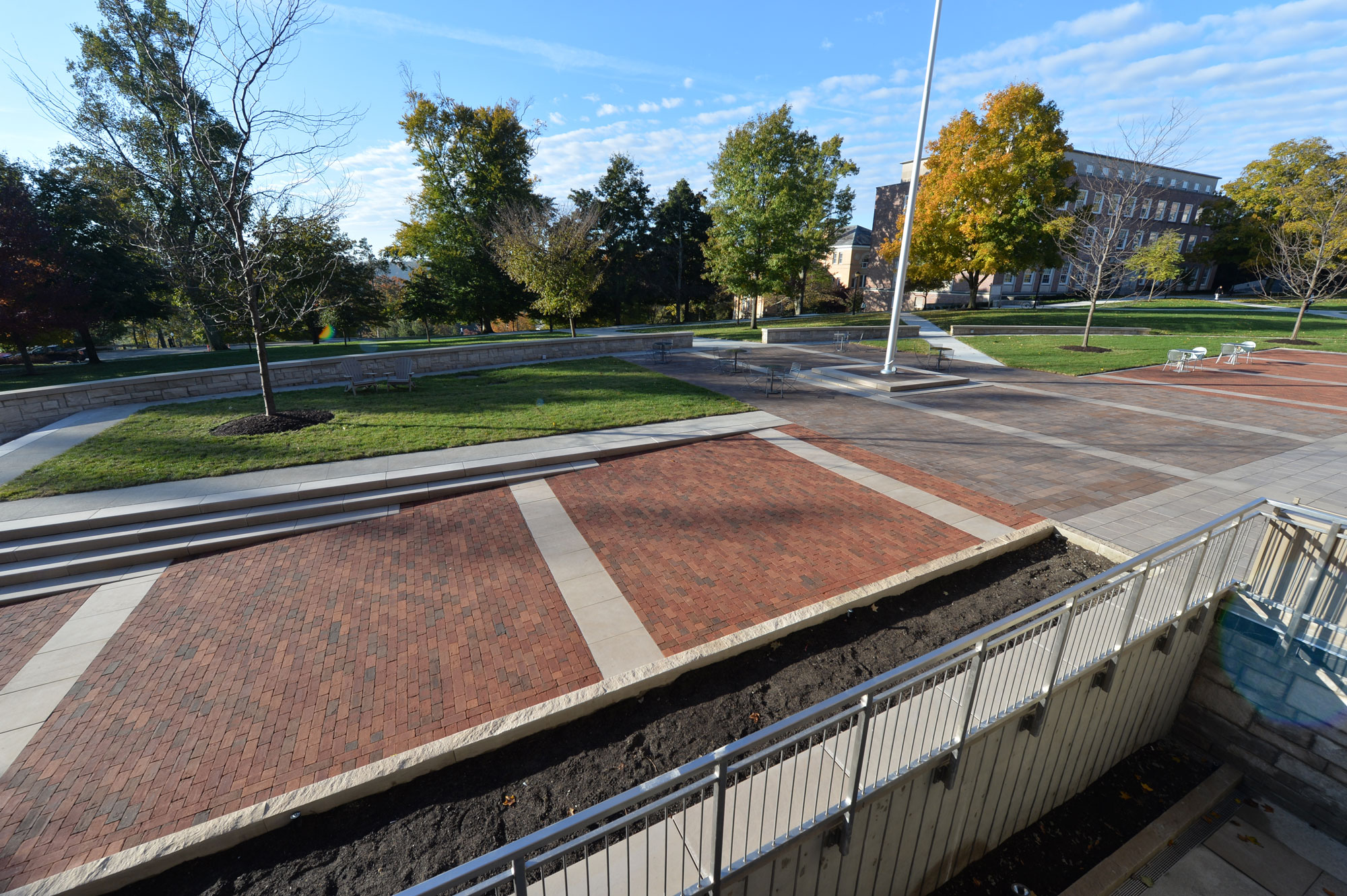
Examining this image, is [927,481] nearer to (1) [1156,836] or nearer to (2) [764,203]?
(1) [1156,836]

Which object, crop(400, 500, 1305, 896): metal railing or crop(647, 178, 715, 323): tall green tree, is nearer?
crop(400, 500, 1305, 896): metal railing

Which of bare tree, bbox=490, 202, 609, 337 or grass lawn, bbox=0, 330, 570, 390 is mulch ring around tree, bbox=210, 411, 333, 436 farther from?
bare tree, bbox=490, 202, 609, 337

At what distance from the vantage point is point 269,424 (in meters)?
10.7

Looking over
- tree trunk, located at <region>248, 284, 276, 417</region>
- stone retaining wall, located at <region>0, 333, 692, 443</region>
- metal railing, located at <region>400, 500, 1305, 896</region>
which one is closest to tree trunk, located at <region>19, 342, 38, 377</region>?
stone retaining wall, located at <region>0, 333, 692, 443</region>

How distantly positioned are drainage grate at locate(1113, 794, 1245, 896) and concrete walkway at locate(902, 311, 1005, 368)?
46.7ft

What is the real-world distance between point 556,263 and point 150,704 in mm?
19598

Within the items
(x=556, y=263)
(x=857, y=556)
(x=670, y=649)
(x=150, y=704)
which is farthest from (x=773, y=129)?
(x=150, y=704)

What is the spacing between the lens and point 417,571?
6250mm

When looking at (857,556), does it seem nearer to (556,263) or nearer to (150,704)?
(150,704)

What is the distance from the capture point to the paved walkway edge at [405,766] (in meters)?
3.10

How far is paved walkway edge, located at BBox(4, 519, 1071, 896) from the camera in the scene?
310 centimetres

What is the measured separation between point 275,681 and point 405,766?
1.83 metres

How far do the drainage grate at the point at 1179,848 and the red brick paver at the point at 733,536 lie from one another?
3.07 m

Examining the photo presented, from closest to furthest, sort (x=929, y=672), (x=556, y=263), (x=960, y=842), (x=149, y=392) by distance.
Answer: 1. (x=929, y=672)
2. (x=960, y=842)
3. (x=149, y=392)
4. (x=556, y=263)
